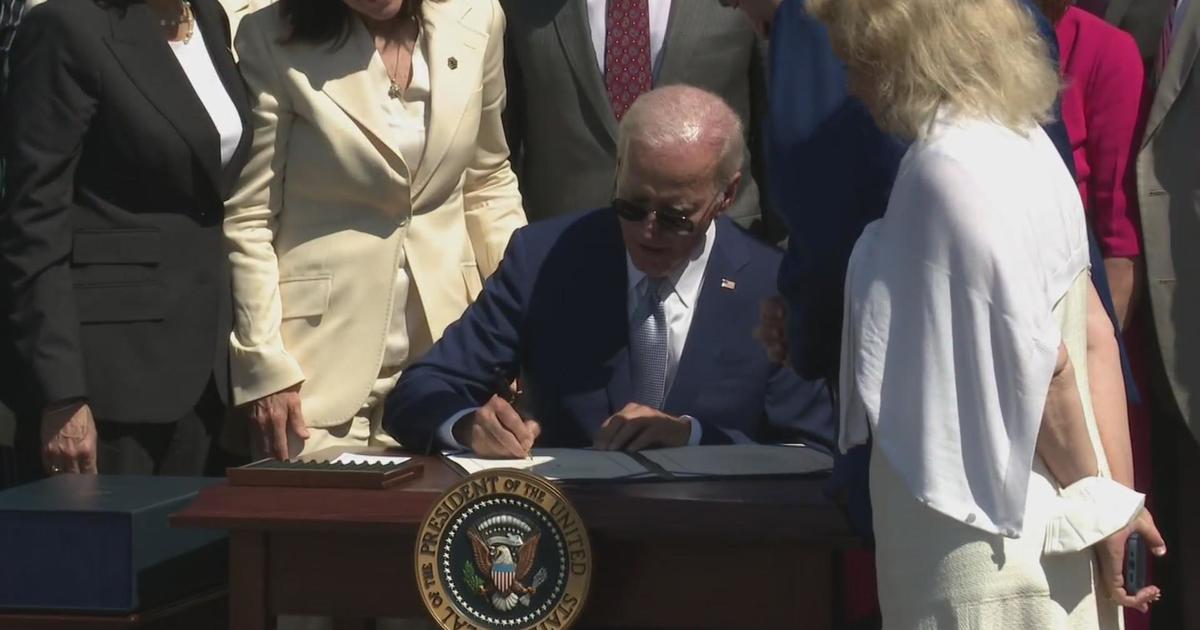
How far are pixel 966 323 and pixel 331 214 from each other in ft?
6.38

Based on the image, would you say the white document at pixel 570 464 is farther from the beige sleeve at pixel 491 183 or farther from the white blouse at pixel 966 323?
the beige sleeve at pixel 491 183

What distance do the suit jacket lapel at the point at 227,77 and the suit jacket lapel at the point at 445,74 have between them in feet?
1.27

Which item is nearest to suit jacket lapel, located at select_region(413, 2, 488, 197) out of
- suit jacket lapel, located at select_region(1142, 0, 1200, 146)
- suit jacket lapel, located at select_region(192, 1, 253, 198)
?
suit jacket lapel, located at select_region(192, 1, 253, 198)

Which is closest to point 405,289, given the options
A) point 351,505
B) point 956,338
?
point 351,505

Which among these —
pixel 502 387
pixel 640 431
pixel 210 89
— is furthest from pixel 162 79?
pixel 640 431

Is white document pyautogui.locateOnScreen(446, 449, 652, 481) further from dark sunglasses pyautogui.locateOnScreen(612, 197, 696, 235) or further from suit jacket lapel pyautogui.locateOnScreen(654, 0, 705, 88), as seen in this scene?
suit jacket lapel pyautogui.locateOnScreen(654, 0, 705, 88)

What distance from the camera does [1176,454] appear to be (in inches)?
184

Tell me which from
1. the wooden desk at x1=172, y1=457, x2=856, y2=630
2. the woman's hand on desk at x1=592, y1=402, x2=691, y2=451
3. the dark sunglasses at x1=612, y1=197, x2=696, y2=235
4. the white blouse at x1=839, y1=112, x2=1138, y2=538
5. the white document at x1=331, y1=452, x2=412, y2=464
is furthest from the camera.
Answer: the dark sunglasses at x1=612, y1=197, x2=696, y2=235

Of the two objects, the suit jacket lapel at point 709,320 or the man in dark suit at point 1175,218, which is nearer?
the suit jacket lapel at point 709,320

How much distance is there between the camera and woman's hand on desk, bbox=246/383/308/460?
4180mm

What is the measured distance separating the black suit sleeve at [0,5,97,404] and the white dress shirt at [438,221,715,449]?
115 cm

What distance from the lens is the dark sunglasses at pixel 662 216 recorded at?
3.80 meters

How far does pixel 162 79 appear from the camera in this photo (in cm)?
421

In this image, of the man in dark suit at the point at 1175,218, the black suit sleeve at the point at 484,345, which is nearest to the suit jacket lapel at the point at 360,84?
the black suit sleeve at the point at 484,345
